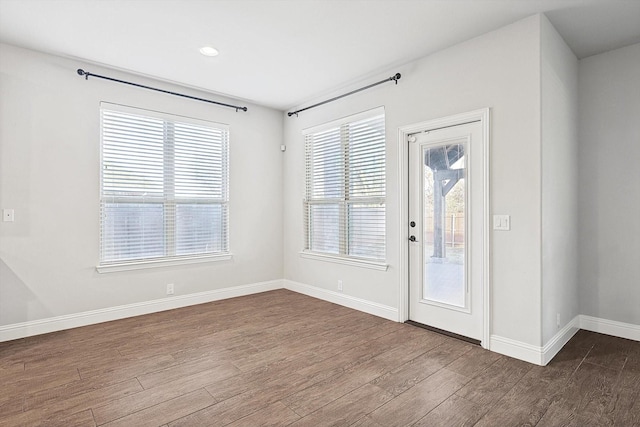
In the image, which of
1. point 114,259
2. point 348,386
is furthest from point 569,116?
point 114,259

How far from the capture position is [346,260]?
4551mm

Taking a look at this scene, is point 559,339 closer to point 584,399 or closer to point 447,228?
point 584,399

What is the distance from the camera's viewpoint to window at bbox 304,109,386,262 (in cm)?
418

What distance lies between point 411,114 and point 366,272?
75.6 inches

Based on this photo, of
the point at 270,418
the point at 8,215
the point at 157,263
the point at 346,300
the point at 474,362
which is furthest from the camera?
the point at 346,300

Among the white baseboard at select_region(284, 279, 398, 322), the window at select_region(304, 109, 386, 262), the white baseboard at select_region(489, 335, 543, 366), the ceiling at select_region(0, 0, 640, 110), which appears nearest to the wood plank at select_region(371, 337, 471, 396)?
the white baseboard at select_region(489, 335, 543, 366)

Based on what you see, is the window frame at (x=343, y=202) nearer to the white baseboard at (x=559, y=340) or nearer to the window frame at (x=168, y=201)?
the window frame at (x=168, y=201)

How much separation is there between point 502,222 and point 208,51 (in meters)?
3.23

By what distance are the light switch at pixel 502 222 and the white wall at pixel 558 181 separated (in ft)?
0.83

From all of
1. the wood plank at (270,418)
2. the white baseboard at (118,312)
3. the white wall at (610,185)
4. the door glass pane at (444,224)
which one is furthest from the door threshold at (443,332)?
the white baseboard at (118,312)

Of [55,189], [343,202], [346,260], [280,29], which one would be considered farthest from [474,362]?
[55,189]

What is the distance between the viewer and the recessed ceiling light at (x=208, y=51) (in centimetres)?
340

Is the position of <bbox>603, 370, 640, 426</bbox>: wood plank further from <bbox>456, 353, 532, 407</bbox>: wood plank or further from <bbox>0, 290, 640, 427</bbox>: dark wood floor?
<bbox>456, 353, 532, 407</bbox>: wood plank

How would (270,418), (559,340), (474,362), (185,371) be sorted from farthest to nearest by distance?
(559,340)
(474,362)
(185,371)
(270,418)
